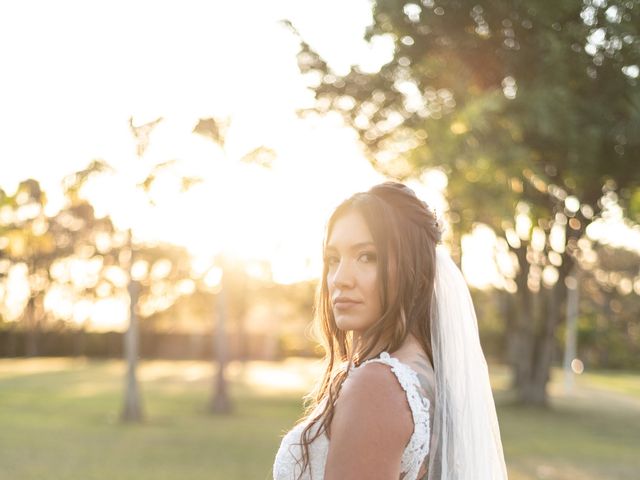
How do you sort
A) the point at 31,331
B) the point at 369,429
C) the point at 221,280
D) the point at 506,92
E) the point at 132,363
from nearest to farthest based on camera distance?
the point at 369,429, the point at 506,92, the point at 132,363, the point at 221,280, the point at 31,331

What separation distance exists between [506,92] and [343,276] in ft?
55.6

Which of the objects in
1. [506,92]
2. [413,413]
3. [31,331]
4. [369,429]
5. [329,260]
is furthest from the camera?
[31,331]

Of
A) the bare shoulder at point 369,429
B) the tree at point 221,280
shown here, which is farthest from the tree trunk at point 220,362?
the bare shoulder at point 369,429

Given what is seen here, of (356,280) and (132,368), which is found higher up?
(356,280)

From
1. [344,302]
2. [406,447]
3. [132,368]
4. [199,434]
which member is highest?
[344,302]

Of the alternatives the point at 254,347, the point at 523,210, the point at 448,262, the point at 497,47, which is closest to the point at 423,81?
the point at 497,47

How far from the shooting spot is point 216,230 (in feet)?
86.5

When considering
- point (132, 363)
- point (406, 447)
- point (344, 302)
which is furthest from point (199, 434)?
point (406, 447)

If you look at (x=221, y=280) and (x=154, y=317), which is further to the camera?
(x=154, y=317)

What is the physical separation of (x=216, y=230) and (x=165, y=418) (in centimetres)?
537

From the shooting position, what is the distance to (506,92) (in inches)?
741

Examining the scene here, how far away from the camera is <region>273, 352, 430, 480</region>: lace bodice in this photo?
2311 millimetres

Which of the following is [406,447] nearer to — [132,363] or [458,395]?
[458,395]

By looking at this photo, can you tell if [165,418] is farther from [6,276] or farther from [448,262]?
[6,276]
